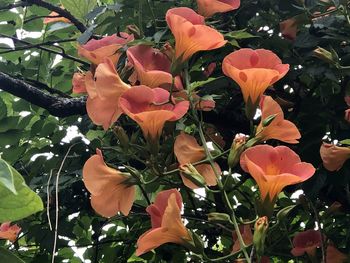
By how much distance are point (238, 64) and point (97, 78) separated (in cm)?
20

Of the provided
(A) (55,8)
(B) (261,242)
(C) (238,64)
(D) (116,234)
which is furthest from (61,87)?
(B) (261,242)

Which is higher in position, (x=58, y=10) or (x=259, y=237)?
(x=259, y=237)

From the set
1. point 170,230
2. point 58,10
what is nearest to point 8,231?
point 58,10

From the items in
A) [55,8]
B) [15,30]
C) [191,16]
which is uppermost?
[191,16]

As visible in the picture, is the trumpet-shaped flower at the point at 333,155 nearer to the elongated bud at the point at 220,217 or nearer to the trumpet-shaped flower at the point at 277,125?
the trumpet-shaped flower at the point at 277,125

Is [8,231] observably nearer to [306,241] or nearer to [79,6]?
[79,6]

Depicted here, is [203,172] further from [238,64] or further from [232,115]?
[232,115]

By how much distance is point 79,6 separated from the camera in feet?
4.09

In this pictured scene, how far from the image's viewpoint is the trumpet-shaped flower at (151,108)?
0.79 metres

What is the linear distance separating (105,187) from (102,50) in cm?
22

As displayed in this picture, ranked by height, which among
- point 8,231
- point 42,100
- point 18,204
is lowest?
point 8,231

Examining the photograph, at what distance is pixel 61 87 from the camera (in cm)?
156

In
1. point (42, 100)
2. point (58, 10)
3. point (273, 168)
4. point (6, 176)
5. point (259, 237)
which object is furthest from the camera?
point (58, 10)

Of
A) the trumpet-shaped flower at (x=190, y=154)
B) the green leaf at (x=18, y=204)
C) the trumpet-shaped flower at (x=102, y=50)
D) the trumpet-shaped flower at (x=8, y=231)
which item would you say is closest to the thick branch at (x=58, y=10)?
the trumpet-shaped flower at (x=102, y=50)
